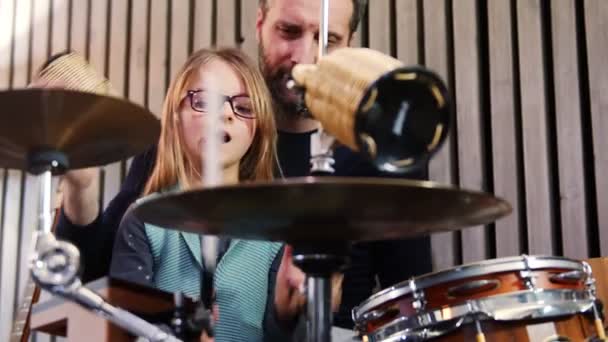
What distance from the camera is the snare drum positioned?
6.45ft

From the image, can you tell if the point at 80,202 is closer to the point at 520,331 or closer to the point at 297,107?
the point at 297,107

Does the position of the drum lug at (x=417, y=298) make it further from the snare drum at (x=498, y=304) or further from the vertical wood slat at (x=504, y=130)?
the vertical wood slat at (x=504, y=130)

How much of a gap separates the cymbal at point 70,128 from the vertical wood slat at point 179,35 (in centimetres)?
238

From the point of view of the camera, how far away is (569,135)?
9.50ft

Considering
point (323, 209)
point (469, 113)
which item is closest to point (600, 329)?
point (323, 209)

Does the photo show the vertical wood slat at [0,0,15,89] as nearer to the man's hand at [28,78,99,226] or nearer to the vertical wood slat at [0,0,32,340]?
the vertical wood slat at [0,0,32,340]

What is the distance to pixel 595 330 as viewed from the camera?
2035mm

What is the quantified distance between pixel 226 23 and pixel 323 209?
2.71 m

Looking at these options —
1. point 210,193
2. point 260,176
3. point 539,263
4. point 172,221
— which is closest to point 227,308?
point 260,176

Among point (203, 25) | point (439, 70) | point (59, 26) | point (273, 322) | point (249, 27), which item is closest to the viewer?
point (273, 322)

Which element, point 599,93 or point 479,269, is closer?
point 479,269

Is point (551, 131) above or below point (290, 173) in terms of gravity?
above

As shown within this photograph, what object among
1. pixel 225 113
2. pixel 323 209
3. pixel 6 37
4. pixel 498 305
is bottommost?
pixel 498 305

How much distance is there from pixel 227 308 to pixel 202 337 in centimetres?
111
